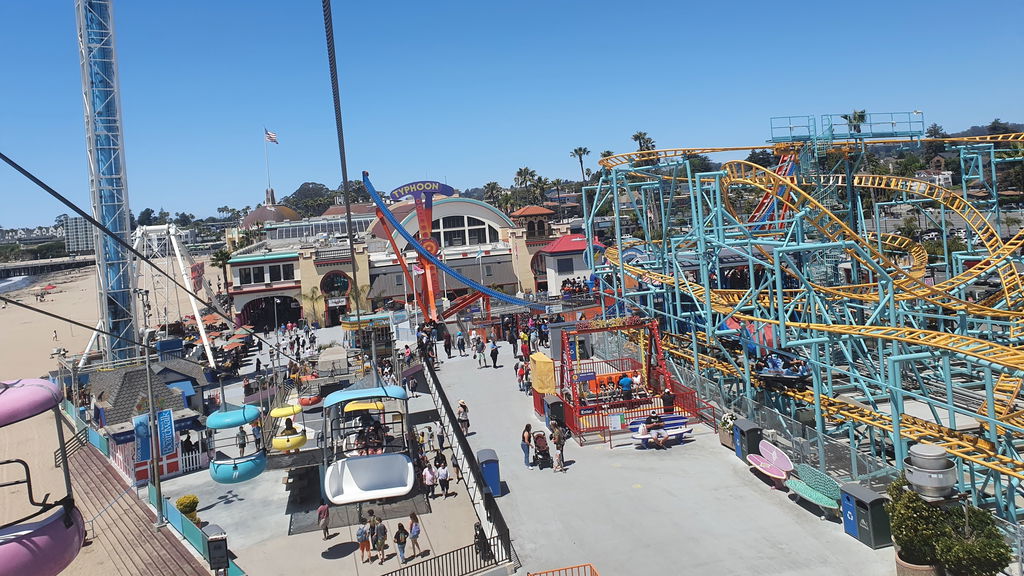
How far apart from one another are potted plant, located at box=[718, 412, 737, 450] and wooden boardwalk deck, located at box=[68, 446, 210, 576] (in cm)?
1361

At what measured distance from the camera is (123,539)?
65.1 feet

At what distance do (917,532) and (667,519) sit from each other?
5.24 metres

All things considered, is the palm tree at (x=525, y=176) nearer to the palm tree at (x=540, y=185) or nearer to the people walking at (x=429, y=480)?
the palm tree at (x=540, y=185)

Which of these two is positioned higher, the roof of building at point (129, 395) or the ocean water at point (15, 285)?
the ocean water at point (15, 285)

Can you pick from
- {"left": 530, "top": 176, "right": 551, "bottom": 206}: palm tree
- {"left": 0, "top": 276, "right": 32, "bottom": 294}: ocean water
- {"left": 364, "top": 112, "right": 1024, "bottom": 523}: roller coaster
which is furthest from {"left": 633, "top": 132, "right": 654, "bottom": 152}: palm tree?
{"left": 0, "top": 276, "right": 32, "bottom": 294}: ocean water

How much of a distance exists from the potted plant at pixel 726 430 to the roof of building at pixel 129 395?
19.5 m

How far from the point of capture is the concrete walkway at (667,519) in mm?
14109

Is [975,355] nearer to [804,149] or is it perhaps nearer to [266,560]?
[266,560]

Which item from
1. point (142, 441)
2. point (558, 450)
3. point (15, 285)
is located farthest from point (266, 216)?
point (558, 450)

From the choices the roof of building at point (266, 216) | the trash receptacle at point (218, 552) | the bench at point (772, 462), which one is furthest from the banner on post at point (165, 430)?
the roof of building at point (266, 216)

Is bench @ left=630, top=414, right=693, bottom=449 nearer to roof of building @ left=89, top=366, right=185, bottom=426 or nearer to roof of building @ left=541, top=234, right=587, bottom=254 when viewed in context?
roof of building @ left=89, top=366, right=185, bottom=426

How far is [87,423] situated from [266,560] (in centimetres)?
1645

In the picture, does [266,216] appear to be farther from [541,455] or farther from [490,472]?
[490,472]

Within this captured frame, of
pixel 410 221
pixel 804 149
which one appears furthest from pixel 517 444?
pixel 410 221
